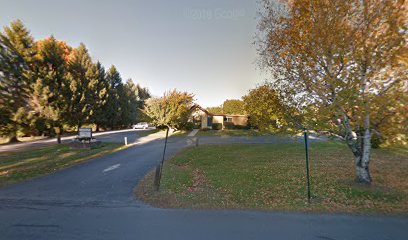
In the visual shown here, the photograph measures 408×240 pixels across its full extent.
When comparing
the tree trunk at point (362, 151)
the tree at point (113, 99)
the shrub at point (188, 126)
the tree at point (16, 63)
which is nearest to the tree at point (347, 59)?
the tree trunk at point (362, 151)

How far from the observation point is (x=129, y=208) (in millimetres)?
4957

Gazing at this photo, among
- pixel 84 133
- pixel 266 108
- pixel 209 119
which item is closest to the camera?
pixel 266 108

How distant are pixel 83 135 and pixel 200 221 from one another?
51.5 feet

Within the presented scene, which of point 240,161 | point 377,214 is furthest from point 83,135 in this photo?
point 377,214

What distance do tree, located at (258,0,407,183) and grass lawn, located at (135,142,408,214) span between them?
40.8 inches

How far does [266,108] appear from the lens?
7086 millimetres

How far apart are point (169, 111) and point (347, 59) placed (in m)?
26.7

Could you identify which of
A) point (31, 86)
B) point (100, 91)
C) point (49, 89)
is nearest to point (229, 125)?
point (100, 91)

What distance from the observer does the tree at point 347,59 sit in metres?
5.24

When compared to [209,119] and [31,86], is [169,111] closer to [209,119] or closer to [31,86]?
[209,119]

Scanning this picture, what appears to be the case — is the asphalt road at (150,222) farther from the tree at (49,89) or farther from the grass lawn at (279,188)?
the tree at (49,89)

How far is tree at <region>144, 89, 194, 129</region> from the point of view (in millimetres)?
29953

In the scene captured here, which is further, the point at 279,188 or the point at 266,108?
the point at 266,108

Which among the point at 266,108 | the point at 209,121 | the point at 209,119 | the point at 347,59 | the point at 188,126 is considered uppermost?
the point at 347,59
